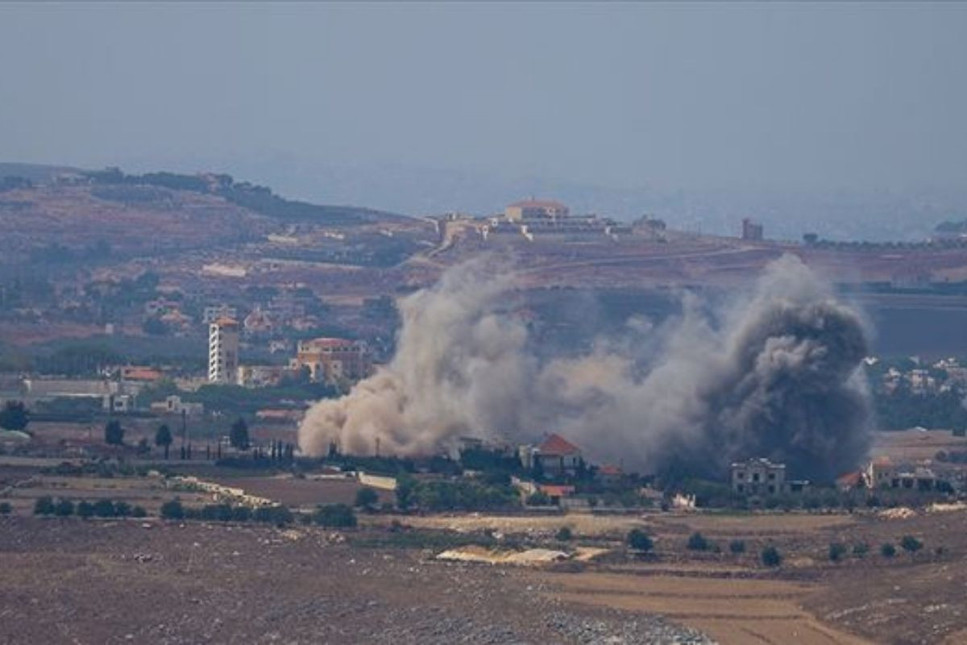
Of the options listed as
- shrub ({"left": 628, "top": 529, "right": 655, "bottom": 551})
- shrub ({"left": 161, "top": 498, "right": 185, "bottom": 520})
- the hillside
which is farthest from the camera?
the hillside

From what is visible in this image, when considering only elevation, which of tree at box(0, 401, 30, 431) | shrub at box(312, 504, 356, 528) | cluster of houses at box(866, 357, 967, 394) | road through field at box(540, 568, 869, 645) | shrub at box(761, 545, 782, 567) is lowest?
road through field at box(540, 568, 869, 645)

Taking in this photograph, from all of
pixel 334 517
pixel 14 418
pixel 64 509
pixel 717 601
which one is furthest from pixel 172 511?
pixel 14 418

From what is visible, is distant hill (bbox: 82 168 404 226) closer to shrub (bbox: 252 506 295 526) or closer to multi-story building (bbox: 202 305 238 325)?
multi-story building (bbox: 202 305 238 325)

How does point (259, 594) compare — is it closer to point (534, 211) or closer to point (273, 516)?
point (273, 516)

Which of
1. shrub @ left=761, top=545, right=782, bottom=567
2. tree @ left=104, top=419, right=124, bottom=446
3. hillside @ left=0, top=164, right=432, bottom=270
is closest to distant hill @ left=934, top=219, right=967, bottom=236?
hillside @ left=0, top=164, right=432, bottom=270

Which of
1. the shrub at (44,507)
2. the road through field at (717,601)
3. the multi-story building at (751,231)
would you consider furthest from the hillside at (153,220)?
the road through field at (717,601)

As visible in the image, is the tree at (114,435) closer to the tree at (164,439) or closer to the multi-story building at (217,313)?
the tree at (164,439)
